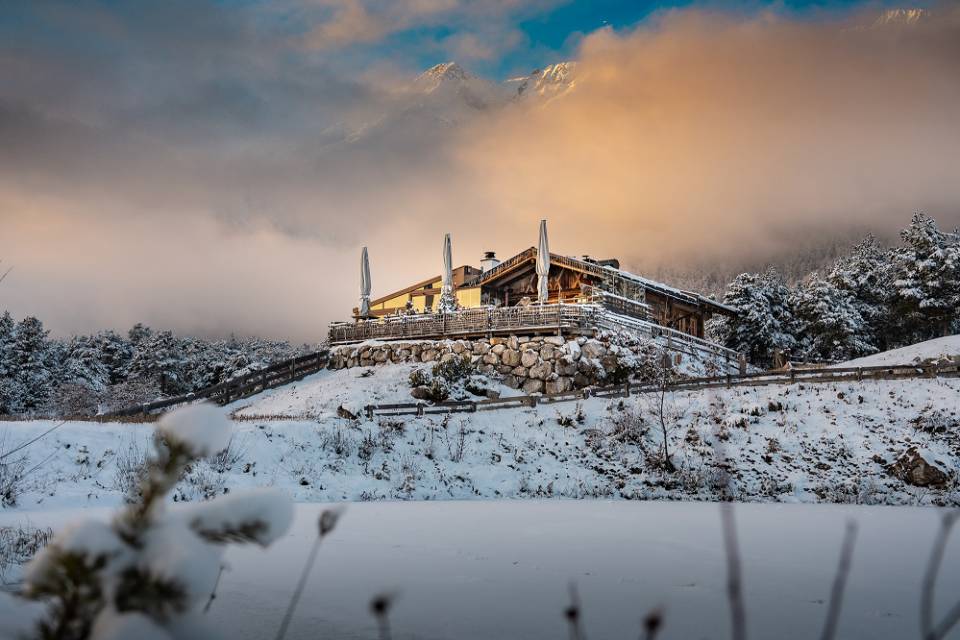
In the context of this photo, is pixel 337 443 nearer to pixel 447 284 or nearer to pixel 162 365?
pixel 447 284

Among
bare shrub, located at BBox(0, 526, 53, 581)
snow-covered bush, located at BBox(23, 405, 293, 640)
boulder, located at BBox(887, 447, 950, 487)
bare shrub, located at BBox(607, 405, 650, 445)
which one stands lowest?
boulder, located at BBox(887, 447, 950, 487)

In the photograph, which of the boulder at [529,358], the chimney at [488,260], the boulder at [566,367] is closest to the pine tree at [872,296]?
the chimney at [488,260]

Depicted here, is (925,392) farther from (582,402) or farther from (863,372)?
(582,402)

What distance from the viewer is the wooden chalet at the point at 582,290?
3878 centimetres

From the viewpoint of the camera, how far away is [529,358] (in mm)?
31156

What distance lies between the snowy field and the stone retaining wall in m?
19.2

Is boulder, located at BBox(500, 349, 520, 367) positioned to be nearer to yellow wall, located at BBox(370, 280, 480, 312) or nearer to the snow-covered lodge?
the snow-covered lodge

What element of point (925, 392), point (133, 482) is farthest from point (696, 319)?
point (133, 482)

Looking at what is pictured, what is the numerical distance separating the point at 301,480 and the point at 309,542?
9.41 m

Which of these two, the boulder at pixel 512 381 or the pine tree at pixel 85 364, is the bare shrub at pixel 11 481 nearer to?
the boulder at pixel 512 381

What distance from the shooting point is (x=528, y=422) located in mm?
23281

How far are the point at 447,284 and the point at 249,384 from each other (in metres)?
11.9

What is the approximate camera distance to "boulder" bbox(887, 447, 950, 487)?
56.3 ft

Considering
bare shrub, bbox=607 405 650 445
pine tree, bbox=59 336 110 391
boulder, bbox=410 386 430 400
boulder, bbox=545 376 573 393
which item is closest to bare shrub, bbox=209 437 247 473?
boulder, bbox=410 386 430 400
